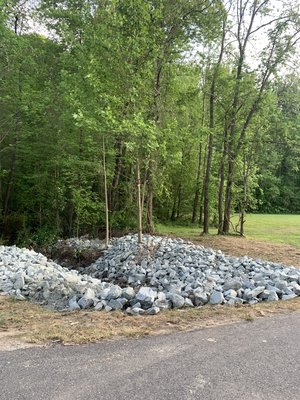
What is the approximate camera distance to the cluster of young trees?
6570 mm

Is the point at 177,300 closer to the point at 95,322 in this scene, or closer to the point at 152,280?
the point at 95,322

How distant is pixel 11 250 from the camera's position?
24.5 ft

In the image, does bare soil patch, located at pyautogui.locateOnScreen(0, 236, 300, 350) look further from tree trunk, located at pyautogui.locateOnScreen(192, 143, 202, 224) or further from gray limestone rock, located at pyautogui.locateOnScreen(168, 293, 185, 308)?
tree trunk, located at pyautogui.locateOnScreen(192, 143, 202, 224)

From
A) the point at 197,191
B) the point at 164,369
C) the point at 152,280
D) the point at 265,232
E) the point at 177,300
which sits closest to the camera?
the point at 164,369

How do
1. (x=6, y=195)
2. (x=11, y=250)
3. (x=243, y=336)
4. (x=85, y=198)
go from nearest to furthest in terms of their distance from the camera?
(x=243, y=336)
(x=11, y=250)
(x=85, y=198)
(x=6, y=195)

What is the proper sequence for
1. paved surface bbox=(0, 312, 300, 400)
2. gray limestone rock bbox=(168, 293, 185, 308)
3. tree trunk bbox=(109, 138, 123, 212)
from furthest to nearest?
1. tree trunk bbox=(109, 138, 123, 212)
2. gray limestone rock bbox=(168, 293, 185, 308)
3. paved surface bbox=(0, 312, 300, 400)

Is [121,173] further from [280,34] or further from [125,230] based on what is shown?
[280,34]

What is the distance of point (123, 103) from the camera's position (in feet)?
21.2

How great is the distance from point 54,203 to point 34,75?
161 inches

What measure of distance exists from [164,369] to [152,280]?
11.8 feet

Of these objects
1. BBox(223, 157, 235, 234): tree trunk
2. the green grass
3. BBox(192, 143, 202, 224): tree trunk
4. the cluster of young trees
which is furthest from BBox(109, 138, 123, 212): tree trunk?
BBox(192, 143, 202, 224): tree trunk

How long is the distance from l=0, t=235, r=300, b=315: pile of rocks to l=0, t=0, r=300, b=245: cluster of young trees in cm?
135

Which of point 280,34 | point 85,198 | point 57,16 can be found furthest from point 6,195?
point 280,34

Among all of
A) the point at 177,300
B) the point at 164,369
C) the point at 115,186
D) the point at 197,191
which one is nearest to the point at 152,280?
the point at 177,300
